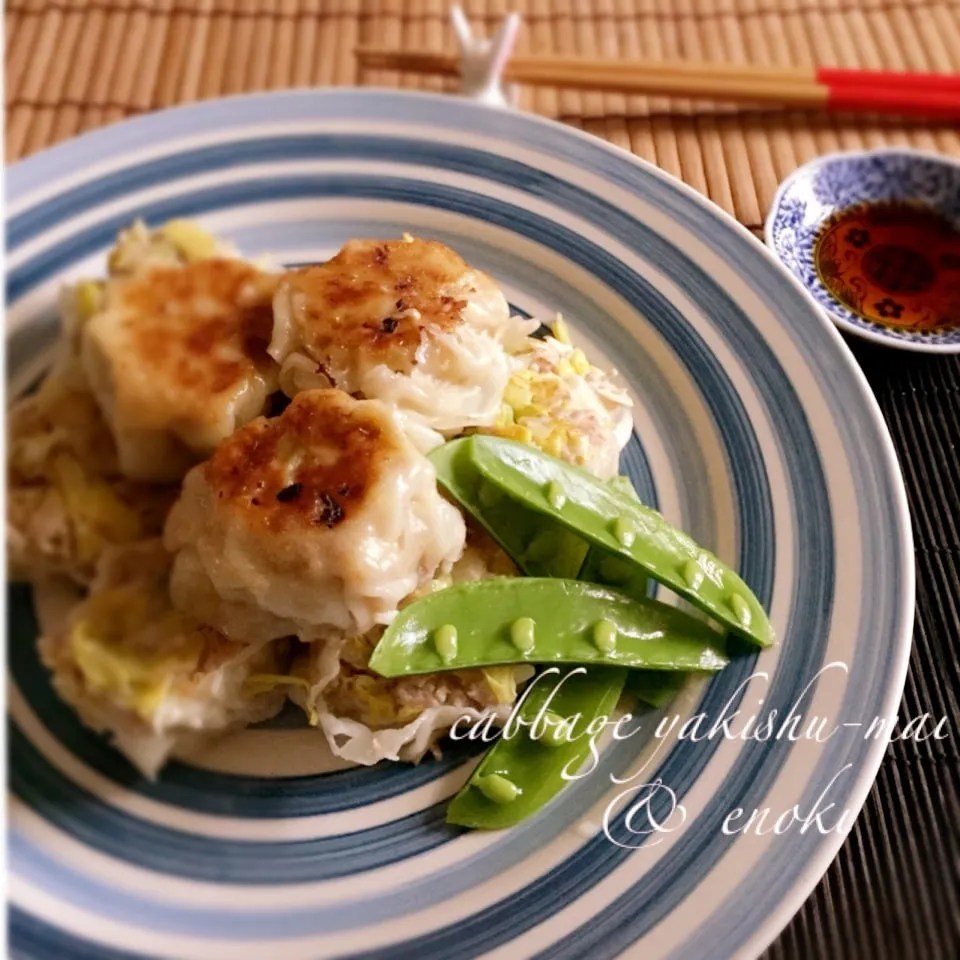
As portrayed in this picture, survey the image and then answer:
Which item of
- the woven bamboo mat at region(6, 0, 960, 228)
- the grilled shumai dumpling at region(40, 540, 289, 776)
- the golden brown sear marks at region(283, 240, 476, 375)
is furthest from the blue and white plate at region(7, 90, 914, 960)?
Answer: the woven bamboo mat at region(6, 0, 960, 228)

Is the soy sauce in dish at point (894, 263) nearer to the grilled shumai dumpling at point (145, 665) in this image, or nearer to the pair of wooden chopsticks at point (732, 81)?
the pair of wooden chopsticks at point (732, 81)

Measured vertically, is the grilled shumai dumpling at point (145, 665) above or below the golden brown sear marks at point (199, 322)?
below

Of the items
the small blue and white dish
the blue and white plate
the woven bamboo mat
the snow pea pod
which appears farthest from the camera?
the woven bamboo mat

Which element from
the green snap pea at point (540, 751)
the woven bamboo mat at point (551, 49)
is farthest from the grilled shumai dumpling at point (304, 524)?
the woven bamboo mat at point (551, 49)

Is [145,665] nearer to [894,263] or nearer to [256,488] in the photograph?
[256,488]

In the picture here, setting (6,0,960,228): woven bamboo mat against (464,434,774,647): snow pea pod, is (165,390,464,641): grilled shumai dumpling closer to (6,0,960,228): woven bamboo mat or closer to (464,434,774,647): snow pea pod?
(464,434,774,647): snow pea pod

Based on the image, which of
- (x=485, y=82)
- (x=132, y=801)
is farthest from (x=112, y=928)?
(x=485, y=82)
